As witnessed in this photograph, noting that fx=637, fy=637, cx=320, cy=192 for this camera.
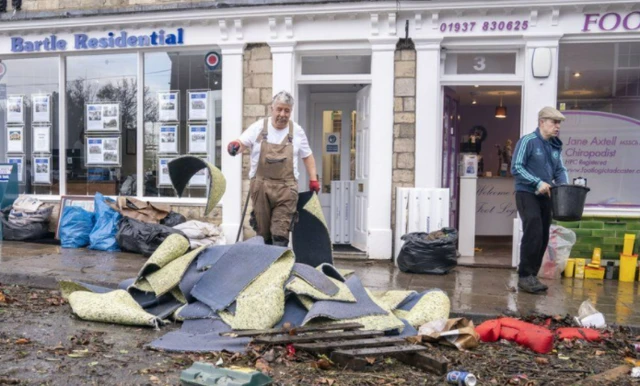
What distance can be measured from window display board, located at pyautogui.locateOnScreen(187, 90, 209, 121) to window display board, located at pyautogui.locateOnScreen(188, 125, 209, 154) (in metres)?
0.14

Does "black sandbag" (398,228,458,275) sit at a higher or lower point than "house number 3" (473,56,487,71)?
lower

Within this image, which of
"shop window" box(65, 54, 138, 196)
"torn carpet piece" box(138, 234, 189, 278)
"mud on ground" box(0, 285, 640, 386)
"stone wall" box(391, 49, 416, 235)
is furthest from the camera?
"shop window" box(65, 54, 138, 196)

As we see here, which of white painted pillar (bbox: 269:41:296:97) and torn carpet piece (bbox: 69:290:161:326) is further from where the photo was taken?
white painted pillar (bbox: 269:41:296:97)

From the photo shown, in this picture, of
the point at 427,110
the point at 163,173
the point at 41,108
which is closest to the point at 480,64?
the point at 427,110

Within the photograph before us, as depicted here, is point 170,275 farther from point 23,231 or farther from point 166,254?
point 23,231

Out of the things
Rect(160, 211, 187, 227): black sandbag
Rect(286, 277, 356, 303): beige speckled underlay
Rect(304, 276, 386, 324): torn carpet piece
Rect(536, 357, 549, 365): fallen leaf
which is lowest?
Rect(536, 357, 549, 365): fallen leaf

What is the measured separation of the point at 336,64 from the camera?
9.38m

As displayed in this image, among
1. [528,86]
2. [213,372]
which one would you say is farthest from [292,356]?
[528,86]

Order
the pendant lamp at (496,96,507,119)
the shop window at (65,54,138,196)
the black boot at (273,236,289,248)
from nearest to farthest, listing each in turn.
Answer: the black boot at (273,236,289,248) < the shop window at (65,54,138,196) < the pendant lamp at (496,96,507,119)

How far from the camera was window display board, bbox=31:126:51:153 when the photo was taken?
10.8 meters

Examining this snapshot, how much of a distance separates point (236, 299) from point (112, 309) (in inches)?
43.1

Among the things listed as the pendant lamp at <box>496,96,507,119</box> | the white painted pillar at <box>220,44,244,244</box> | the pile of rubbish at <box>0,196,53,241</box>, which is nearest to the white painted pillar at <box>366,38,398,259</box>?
the white painted pillar at <box>220,44,244,244</box>

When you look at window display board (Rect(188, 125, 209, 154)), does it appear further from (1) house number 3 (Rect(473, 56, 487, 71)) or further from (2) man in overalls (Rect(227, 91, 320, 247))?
(1) house number 3 (Rect(473, 56, 487, 71))

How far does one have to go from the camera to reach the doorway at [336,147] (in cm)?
1016
